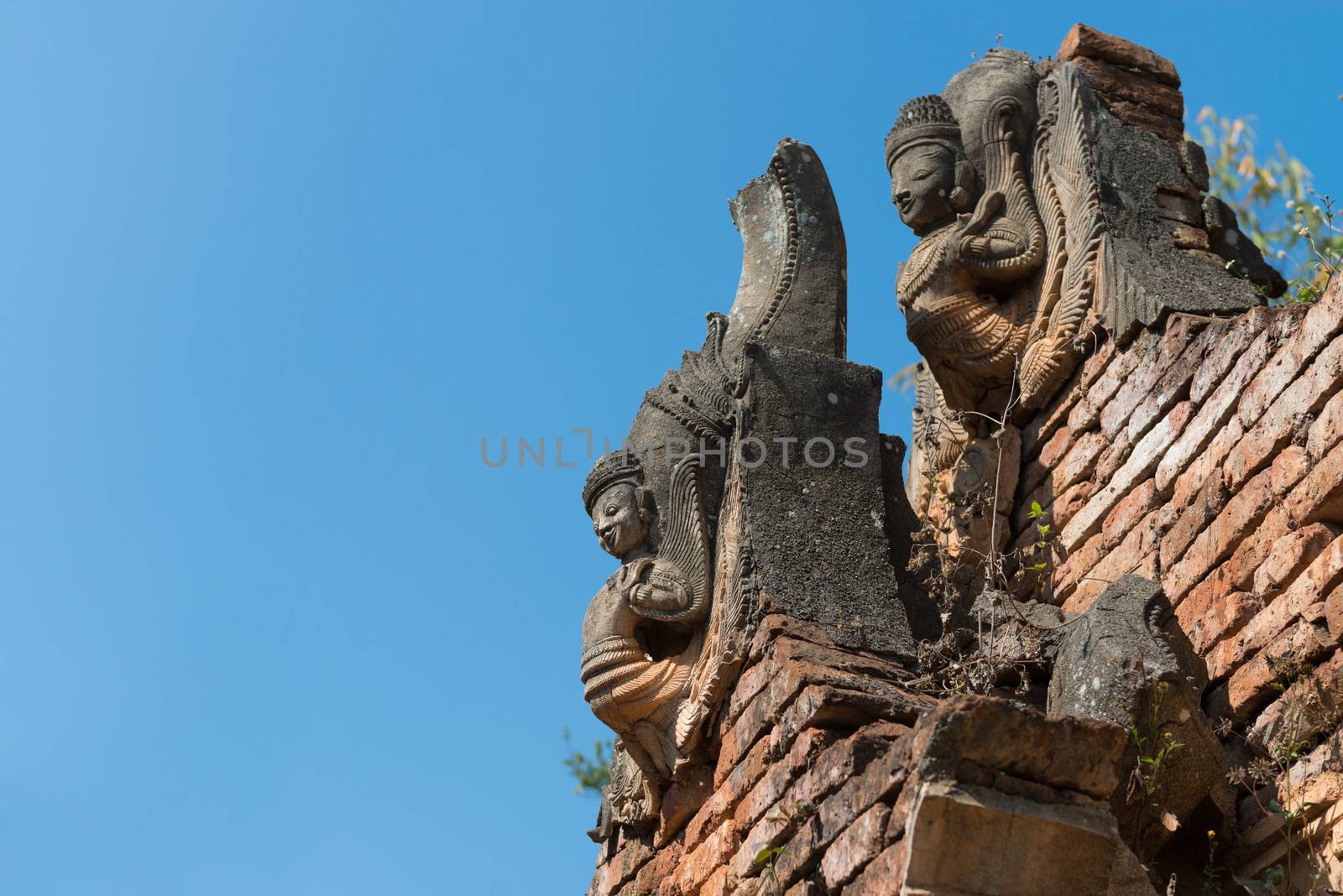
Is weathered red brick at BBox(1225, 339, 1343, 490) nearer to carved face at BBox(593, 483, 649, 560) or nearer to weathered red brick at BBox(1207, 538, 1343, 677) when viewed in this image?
weathered red brick at BBox(1207, 538, 1343, 677)

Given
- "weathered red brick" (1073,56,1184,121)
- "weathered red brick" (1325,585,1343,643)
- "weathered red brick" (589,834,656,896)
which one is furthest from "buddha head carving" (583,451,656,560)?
"weathered red brick" (1073,56,1184,121)

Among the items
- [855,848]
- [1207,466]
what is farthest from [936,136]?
[855,848]

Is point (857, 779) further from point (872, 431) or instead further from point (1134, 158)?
point (1134, 158)

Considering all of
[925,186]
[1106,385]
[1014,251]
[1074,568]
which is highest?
[925,186]

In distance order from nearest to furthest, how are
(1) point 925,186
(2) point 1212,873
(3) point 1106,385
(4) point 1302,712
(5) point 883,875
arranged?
(5) point 883,875
(2) point 1212,873
(4) point 1302,712
(3) point 1106,385
(1) point 925,186

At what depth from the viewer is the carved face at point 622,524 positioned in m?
6.43

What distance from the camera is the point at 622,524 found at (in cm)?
643

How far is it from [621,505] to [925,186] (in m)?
2.35

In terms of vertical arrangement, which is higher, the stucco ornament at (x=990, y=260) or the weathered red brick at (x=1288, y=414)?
the stucco ornament at (x=990, y=260)

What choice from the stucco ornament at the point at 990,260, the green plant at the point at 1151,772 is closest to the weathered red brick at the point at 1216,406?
the stucco ornament at the point at 990,260

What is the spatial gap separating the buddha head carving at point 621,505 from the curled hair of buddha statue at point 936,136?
2185 mm

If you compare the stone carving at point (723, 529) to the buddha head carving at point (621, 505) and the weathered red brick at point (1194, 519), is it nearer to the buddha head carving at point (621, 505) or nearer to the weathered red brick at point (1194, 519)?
the buddha head carving at point (621, 505)

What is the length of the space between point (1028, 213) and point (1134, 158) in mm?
484

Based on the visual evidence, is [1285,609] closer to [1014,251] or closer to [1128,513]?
[1128,513]
